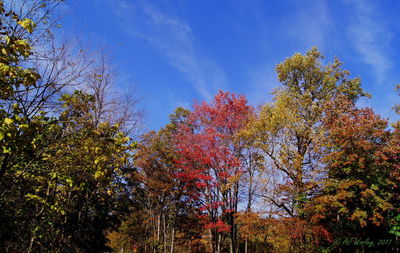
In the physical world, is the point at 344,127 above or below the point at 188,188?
above

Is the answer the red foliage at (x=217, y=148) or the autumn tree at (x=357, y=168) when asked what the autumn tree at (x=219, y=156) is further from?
the autumn tree at (x=357, y=168)

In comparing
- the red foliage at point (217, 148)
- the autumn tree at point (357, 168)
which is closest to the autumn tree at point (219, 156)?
the red foliage at point (217, 148)

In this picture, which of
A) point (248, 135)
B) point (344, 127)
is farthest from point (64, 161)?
point (344, 127)

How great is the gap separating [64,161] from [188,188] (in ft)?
53.1

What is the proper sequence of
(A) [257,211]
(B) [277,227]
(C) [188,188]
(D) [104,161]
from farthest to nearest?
(C) [188,188], (A) [257,211], (B) [277,227], (D) [104,161]

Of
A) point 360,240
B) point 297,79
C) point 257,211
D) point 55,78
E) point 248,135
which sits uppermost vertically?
point 297,79

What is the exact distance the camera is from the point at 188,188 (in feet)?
69.5

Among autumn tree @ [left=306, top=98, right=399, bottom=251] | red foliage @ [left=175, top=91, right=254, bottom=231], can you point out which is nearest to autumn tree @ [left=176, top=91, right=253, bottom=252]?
red foliage @ [left=175, top=91, right=254, bottom=231]

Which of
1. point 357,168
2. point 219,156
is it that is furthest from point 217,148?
point 357,168

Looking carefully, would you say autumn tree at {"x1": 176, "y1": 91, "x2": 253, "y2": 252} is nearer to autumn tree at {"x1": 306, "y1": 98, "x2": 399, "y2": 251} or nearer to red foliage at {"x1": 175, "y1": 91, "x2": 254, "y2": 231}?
red foliage at {"x1": 175, "y1": 91, "x2": 254, "y2": 231}

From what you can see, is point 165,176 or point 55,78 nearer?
point 55,78

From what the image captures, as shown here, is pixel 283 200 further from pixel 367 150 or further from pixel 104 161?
pixel 104 161

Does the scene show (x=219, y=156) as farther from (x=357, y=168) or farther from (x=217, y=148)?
(x=357, y=168)

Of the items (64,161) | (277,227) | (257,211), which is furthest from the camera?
(257,211)
